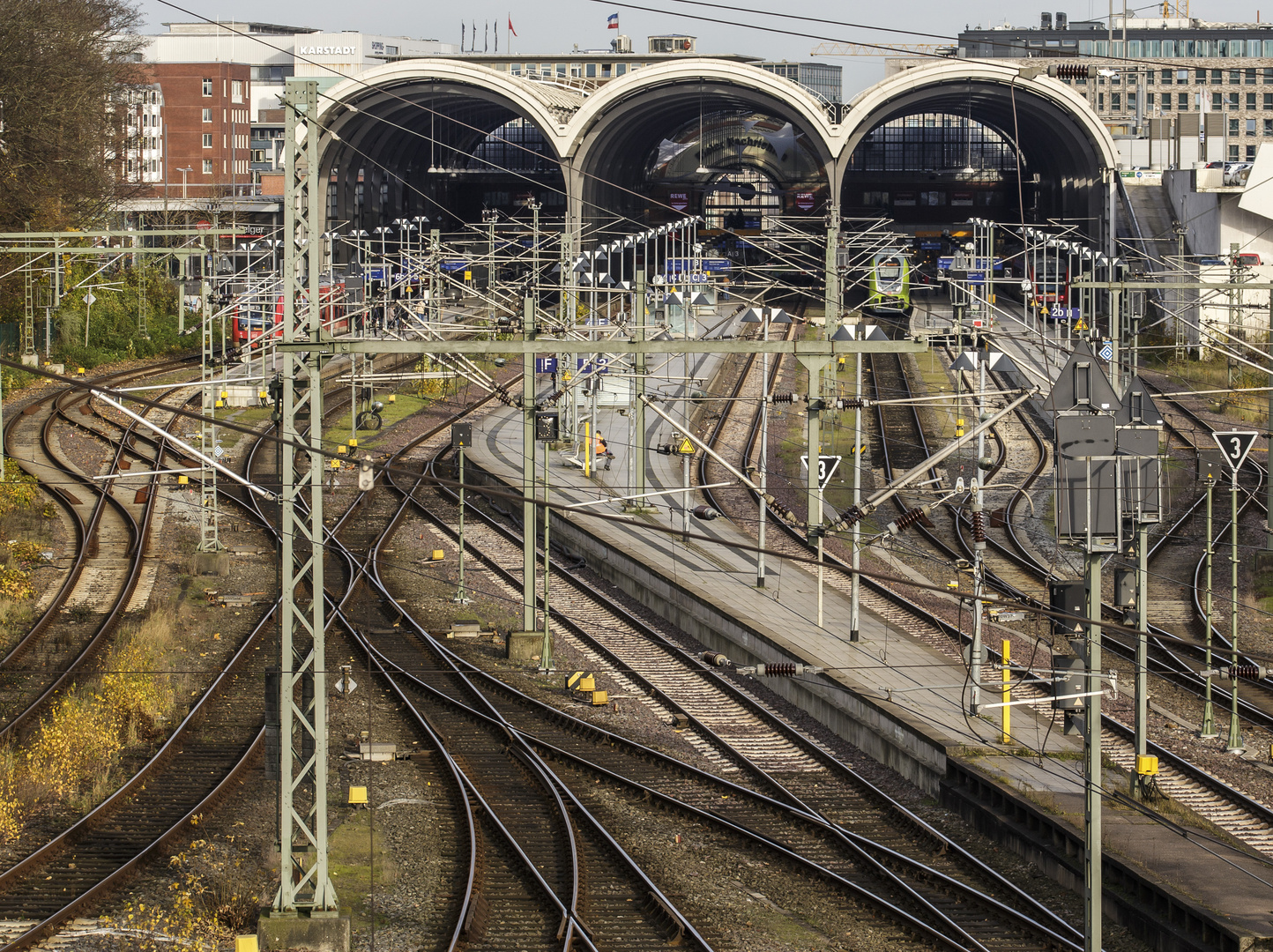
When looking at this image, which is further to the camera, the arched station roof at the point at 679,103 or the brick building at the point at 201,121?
the brick building at the point at 201,121

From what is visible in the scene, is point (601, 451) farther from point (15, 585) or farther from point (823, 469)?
point (823, 469)

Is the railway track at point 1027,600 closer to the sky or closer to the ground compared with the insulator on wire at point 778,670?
closer to the ground

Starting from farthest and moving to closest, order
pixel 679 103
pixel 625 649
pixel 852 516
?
pixel 679 103 < pixel 625 649 < pixel 852 516

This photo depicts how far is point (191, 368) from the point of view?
46.8 meters

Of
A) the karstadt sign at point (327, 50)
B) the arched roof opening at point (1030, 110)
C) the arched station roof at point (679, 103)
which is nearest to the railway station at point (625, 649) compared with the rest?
the arched roof opening at point (1030, 110)

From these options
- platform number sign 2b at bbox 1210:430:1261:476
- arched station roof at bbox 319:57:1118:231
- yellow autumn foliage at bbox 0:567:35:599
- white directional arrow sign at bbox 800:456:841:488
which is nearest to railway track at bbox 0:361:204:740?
yellow autumn foliage at bbox 0:567:35:599

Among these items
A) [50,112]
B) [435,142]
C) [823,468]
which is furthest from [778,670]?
[435,142]

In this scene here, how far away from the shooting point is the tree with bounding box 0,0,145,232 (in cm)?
4947

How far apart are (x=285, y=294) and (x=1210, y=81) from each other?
358 ft

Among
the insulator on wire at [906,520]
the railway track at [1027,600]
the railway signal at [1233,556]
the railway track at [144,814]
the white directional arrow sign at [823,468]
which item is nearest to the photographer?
the railway track at [144,814]

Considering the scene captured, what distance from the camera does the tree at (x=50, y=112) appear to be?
4947cm

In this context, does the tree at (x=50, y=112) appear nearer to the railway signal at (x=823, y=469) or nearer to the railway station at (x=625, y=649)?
the railway station at (x=625, y=649)

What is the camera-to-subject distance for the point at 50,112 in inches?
1941

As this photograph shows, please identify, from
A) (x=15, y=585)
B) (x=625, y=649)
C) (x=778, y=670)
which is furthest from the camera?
(x=15, y=585)
